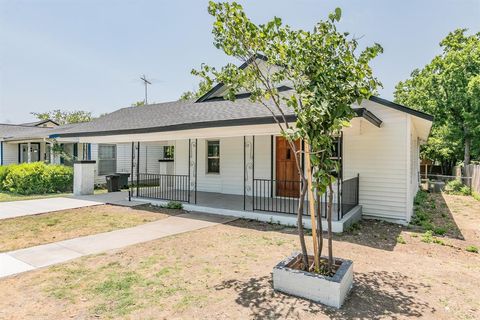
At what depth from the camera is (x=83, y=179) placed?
40.6 feet

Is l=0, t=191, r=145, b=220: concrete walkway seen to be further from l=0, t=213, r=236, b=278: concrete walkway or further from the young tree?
the young tree

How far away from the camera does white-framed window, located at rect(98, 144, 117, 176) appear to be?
54.0ft

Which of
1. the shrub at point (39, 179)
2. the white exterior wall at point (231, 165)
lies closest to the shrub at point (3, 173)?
the shrub at point (39, 179)

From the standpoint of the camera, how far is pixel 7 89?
2842cm

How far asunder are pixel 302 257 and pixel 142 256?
2745 mm

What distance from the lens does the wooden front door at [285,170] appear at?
9.66m

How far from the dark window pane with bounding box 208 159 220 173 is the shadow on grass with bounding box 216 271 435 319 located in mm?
7879

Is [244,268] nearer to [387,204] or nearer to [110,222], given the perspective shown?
[110,222]

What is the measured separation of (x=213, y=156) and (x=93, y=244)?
21.9 ft

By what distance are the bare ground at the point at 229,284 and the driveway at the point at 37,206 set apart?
17.5ft

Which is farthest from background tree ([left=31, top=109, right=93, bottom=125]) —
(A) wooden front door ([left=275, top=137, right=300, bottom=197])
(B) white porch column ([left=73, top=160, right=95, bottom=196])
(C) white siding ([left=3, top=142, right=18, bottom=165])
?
(A) wooden front door ([left=275, top=137, right=300, bottom=197])

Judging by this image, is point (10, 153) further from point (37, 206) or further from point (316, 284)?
point (316, 284)

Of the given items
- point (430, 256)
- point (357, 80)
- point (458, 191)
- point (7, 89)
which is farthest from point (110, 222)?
point (7, 89)

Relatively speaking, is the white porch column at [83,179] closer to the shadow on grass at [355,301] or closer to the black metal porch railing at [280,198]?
the black metal porch railing at [280,198]
